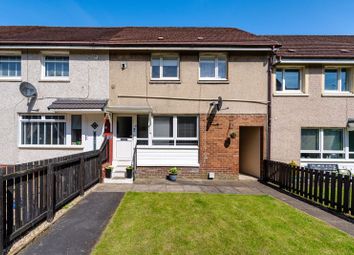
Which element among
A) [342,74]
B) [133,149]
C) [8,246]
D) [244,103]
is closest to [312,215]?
[244,103]

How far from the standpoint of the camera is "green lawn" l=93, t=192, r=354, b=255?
438cm

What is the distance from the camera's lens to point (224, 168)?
37.4 feet

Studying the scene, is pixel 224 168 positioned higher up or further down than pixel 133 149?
further down

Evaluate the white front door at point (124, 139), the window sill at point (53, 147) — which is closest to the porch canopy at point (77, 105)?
the white front door at point (124, 139)

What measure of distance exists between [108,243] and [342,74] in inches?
522

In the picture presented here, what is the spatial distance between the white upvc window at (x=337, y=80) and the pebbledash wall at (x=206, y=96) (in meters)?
3.34

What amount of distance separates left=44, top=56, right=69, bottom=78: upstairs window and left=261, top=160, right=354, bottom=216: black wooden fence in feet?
35.3

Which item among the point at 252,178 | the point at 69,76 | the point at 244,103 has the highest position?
the point at 69,76

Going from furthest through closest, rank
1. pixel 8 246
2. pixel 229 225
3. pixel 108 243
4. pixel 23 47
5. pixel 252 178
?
pixel 252 178
pixel 23 47
pixel 229 225
pixel 108 243
pixel 8 246

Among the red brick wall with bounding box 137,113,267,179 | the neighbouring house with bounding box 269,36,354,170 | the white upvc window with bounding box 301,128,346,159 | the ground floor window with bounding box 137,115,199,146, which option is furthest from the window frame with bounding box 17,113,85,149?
the white upvc window with bounding box 301,128,346,159

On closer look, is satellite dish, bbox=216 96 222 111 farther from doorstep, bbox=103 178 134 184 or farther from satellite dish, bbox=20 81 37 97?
satellite dish, bbox=20 81 37 97

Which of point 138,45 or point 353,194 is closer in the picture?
point 353,194

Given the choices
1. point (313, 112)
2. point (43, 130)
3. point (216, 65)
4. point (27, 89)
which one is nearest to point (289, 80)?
point (313, 112)

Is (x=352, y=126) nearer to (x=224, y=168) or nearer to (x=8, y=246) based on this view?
(x=224, y=168)
